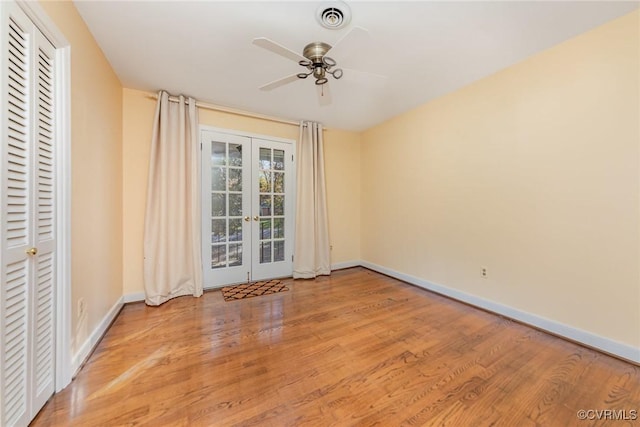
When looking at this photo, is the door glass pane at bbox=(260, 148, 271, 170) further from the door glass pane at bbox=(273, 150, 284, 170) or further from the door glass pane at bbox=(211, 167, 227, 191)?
the door glass pane at bbox=(211, 167, 227, 191)

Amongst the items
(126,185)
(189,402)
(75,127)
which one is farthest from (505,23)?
(126,185)

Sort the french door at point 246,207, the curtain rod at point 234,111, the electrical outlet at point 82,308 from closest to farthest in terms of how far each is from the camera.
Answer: the electrical outlet at point 82,308 → the curtain rod at point 234,111 → the french door at point 246,207

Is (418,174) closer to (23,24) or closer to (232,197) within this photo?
(232,197)

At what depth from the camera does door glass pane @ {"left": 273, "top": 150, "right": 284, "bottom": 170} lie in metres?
3.63

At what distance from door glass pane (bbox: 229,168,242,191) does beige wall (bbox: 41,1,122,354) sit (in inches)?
46.9

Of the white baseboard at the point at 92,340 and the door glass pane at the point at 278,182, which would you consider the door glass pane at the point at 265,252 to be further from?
the white baseboard at the point at 92,340

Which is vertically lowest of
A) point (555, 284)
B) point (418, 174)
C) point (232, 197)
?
point (555, 284)

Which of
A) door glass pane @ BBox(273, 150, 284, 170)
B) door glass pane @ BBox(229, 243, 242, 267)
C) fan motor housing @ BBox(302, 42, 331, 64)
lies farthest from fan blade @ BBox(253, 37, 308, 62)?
door glass pane @ BBox(229, 243, 242, 267)

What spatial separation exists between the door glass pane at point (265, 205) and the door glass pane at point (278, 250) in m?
0.47

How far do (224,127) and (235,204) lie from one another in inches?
41.3

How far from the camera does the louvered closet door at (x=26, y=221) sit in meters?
1.07

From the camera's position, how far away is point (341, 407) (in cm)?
134

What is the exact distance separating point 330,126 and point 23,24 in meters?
3.32

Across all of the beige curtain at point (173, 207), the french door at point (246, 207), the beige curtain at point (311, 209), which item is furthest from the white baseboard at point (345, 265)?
the beige curtain at point (173, 207)
